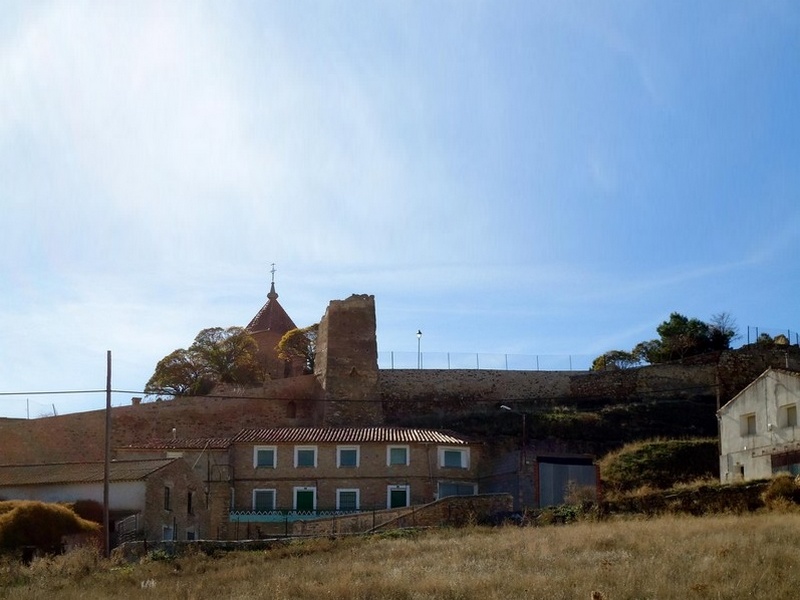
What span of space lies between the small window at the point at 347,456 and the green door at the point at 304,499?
142cm

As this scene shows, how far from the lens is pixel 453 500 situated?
33.4 m

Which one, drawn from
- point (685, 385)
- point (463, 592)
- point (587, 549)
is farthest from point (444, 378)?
point (463, 592)

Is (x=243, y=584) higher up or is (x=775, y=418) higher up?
(x=775, y=418)

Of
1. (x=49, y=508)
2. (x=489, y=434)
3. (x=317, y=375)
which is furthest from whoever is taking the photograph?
(x=317, y=375)

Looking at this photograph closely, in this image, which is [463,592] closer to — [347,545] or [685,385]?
[347,545]

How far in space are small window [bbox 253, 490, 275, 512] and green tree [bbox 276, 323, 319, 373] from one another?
18.5 m

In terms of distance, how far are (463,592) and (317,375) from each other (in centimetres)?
3470

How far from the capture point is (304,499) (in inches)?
1594

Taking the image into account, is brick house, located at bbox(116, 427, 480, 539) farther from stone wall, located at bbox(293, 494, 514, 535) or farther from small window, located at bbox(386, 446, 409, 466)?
stone wall, located at bbox(293, 494, 514, 535)

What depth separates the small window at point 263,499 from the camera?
40281 millimetres

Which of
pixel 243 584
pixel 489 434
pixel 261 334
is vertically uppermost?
pixel 261 334

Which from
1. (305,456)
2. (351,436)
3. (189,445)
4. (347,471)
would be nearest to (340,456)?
(347,471)

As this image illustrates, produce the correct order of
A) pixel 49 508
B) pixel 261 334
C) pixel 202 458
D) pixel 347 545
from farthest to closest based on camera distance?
pixel 261 334
pixel 202 458
pixel 49 508
pixel 347 545

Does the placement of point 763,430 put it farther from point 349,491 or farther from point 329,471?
point 329,471
